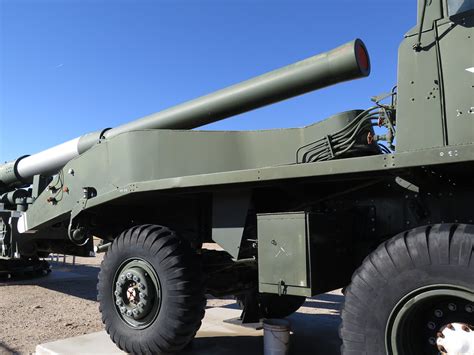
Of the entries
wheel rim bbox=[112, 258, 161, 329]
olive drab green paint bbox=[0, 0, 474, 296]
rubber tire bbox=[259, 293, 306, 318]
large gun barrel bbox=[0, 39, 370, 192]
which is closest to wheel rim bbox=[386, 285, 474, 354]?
olive drab green paint bbox=[0, 0, 474, 296]

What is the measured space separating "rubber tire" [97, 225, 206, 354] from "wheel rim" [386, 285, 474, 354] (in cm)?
189

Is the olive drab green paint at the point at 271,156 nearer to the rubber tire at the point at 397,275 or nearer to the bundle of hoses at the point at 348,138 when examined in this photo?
the bundle of hoses at the point at 348,138

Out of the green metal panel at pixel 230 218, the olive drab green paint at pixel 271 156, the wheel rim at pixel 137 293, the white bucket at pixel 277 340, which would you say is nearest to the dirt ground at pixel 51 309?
the olive drab green paint at pixel 271 156

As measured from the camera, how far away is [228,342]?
5465 millimetres

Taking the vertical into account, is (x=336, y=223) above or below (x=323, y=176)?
below

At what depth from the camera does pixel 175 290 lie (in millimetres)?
4262

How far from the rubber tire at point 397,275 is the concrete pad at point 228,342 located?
7.06ft

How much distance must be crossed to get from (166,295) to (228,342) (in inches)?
59.3

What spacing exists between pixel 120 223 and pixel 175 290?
1786 mm

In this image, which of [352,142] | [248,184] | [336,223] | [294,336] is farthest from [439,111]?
[294,336]

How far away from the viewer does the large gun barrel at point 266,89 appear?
3898 millimetres

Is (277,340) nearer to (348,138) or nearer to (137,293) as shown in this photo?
(137,293)

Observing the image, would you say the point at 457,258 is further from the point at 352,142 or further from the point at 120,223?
the point at 120,223

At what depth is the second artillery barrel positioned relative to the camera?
3896mm
